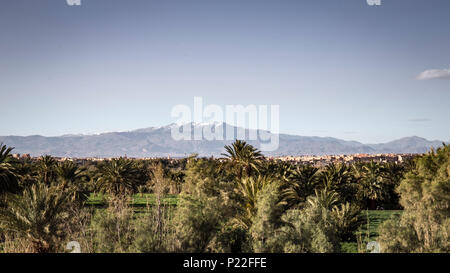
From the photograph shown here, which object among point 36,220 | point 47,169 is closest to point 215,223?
point 36,220

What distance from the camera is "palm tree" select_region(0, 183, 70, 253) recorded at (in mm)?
12992

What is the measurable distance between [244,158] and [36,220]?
62.9 ft

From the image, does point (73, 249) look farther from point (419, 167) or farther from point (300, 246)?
point (419, 167)

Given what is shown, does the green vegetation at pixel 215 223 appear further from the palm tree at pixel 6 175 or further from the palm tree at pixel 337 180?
the palm tree at pixel 337 180

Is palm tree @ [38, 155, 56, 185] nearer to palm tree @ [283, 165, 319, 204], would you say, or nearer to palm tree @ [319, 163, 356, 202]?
palm tree @ [283, 165, 319, 204]

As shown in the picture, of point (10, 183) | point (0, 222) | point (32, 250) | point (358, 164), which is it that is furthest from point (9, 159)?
point (358, 164)

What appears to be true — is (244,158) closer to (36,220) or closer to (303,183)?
(303,183)

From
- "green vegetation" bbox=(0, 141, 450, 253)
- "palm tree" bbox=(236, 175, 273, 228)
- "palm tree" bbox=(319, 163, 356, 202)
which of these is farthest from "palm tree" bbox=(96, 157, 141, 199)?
"palm tree" bbox=(319, 163, 356, 202)

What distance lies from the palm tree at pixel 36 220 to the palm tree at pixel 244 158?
57.9 feet

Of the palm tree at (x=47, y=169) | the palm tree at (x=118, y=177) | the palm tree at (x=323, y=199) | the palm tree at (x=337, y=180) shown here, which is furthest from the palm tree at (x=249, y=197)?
the palm tree at (x=47, y=169)

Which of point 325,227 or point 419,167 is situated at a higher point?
point 419,167

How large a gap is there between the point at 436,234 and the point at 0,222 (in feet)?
53.3

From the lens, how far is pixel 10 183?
22.1 metres

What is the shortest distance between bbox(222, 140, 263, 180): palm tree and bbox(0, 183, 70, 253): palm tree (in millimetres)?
17645
